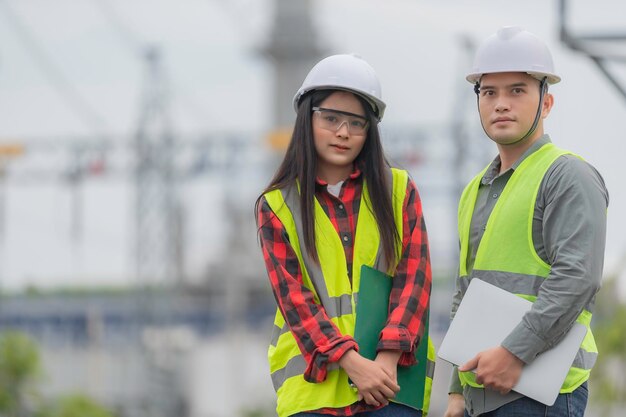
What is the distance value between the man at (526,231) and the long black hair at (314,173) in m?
0.18

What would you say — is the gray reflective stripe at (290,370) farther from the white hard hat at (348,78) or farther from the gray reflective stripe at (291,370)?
the white hard hat at (348,78)

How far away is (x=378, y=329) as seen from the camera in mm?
2992

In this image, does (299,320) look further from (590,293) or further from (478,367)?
(590,293)

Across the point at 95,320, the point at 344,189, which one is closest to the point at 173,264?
the point at 95,320

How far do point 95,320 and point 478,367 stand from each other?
43.8 m

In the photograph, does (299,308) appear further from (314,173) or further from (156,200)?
(156,200)

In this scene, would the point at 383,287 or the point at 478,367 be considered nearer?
the point at 478,367

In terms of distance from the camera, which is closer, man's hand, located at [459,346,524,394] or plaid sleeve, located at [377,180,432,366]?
man's hand, located at [459,346,524,394]

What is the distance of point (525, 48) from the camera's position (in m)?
2.87

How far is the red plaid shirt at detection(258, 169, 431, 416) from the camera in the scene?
2932 millimetres

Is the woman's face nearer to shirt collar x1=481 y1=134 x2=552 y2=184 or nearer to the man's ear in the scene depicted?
shirt collar x1=481 y1=134 x2=552 y2=184

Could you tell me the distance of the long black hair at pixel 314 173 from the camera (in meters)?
3.04

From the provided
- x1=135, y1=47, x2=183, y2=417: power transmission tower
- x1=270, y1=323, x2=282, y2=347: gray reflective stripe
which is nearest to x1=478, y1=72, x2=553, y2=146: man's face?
x1=270, y1=323, x2=282, y2=347: gray reflective stripe

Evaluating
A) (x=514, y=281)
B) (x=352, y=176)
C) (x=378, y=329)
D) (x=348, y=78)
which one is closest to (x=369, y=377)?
(x=378, y=329)
